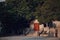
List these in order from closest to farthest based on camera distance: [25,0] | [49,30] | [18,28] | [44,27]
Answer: [25,0] < [49,30] < [44,27] < [18,28]

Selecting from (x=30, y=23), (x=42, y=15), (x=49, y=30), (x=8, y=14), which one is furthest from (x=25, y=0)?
(x=30, y=23)

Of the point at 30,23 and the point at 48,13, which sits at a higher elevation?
the point at 48,13

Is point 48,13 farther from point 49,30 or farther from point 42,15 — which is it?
point 49,30

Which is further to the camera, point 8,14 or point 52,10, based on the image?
point 8,14

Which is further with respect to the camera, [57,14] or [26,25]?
[26,25]

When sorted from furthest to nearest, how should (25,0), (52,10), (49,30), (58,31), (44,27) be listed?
(44,27) → (49,30) → (58,31) → (25,0) → (52,10)

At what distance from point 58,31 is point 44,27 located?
18.3 feet

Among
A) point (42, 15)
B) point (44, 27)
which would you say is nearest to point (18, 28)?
point (44, 27)

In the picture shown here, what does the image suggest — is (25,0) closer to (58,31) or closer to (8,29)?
(58,31)

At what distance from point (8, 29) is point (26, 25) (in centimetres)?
264

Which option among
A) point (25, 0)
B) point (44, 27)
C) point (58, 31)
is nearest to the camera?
point (25, 0)

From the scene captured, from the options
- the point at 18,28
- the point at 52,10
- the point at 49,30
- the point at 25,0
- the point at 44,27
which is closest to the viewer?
the point at 52,10

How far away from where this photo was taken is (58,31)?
28578mm

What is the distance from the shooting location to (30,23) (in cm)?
3688
